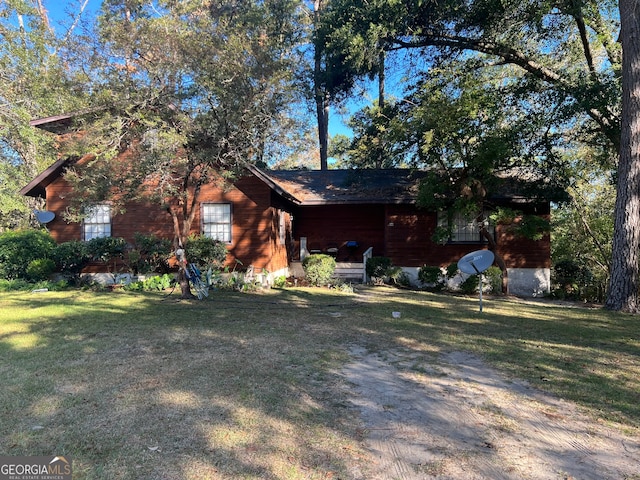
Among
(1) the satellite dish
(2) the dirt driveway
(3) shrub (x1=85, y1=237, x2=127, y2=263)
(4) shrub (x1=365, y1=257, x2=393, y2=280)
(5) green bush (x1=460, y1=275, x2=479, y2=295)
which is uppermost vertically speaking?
(1) the satellite dish

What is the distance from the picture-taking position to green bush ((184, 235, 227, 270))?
41.9 ft

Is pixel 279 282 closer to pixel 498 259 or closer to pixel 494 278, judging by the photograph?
pixel 494 278

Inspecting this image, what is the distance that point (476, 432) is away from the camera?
3.36 meters

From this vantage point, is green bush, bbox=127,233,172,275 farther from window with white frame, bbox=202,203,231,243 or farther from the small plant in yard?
the small plant in yard

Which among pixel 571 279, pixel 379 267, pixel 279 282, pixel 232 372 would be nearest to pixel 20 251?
pixel 279 282

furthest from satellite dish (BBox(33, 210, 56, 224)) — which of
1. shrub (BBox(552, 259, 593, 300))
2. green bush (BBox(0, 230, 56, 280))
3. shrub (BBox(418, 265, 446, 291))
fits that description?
shrub (BBox(552, 259, 593, 300))

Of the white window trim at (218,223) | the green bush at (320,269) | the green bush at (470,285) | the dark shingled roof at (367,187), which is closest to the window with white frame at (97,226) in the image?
the white window trim at (218,223)

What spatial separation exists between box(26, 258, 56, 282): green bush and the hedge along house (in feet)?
5.21

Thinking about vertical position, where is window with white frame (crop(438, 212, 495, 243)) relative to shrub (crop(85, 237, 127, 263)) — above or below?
above

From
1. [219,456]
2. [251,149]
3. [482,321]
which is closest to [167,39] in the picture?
[251,149]

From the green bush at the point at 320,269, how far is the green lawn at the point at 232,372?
4.01 meters

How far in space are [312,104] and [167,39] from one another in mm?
17904

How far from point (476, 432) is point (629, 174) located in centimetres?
959

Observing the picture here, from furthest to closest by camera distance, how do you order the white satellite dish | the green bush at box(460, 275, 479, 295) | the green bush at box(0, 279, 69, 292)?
1. the green bush at box(460, 275, 479, 295)
2. the green bush at box(0, 279, 69, 292)
3. the white satellite dish
